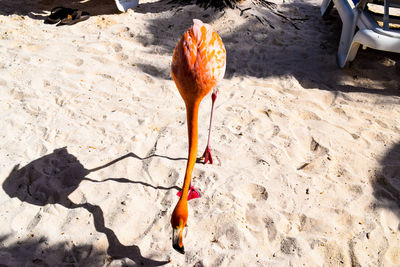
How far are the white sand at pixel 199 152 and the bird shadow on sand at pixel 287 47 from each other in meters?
0.03

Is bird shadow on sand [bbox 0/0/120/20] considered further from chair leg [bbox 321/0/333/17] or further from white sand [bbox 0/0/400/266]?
chair leg [bbox 321/0/333/17]

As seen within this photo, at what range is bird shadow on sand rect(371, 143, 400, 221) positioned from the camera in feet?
8.90

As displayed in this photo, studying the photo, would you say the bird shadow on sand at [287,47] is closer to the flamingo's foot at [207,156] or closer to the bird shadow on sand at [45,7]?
the bird shadow on sand at [45,7]

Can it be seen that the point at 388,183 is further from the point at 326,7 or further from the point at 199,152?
the point at 326,7

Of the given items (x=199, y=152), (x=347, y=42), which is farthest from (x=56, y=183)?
Answer: (x=347, y=42)

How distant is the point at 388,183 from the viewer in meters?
2.88

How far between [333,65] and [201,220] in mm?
2963

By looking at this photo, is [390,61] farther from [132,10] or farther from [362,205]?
[132,10]

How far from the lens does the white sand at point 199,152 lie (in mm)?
2424

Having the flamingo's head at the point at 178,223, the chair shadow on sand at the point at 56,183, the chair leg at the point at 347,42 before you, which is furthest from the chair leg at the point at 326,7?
the flamingo's head at the point at 178,223

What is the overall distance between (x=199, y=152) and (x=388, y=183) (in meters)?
1.59

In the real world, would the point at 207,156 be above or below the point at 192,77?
below

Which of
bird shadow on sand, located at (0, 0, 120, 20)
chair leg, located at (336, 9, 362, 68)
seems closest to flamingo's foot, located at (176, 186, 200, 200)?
chair leg, located at (336, 9, 362, 68)

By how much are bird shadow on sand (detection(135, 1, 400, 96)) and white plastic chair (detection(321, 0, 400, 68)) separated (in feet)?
0.79
